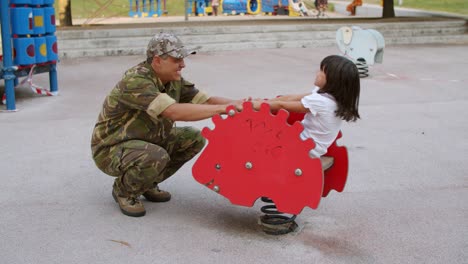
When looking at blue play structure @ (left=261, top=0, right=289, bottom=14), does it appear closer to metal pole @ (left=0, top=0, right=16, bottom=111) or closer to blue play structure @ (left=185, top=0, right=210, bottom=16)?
blue play structure @ (left=185, top=0, right=210, bottom=16)

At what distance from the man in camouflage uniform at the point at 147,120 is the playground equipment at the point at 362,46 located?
665cm

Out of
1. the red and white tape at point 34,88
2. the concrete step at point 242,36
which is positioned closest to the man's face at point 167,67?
the red and white tape at point 34,88

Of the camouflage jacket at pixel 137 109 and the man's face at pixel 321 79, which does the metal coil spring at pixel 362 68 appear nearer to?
the camouflage jacket at pixel 137 109

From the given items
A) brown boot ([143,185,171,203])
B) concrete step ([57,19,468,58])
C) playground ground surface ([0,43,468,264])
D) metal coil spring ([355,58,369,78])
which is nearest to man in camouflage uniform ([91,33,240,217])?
brown boot ([143,185,171,203])

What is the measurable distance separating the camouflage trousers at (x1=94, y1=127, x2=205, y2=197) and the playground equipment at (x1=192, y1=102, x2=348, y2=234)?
270 mm

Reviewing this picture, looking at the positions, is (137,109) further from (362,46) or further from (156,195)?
(362,46)

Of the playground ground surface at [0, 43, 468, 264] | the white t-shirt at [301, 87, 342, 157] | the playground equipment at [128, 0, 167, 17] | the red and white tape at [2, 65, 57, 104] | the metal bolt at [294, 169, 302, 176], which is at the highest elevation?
the playground equipment at [128, 0, 167, 17]

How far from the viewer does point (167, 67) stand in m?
4.06

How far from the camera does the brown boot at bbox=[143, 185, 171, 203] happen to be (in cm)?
461

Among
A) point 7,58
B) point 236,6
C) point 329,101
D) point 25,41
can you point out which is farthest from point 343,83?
point 236,6

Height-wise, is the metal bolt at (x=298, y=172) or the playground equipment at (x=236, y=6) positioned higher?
the playground equipment at (x=236, y=6)

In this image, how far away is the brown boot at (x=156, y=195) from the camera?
461 cm

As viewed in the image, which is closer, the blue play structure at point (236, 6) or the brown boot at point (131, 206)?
the brown boot at point (131, 206)

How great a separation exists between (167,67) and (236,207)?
45.8 inches
